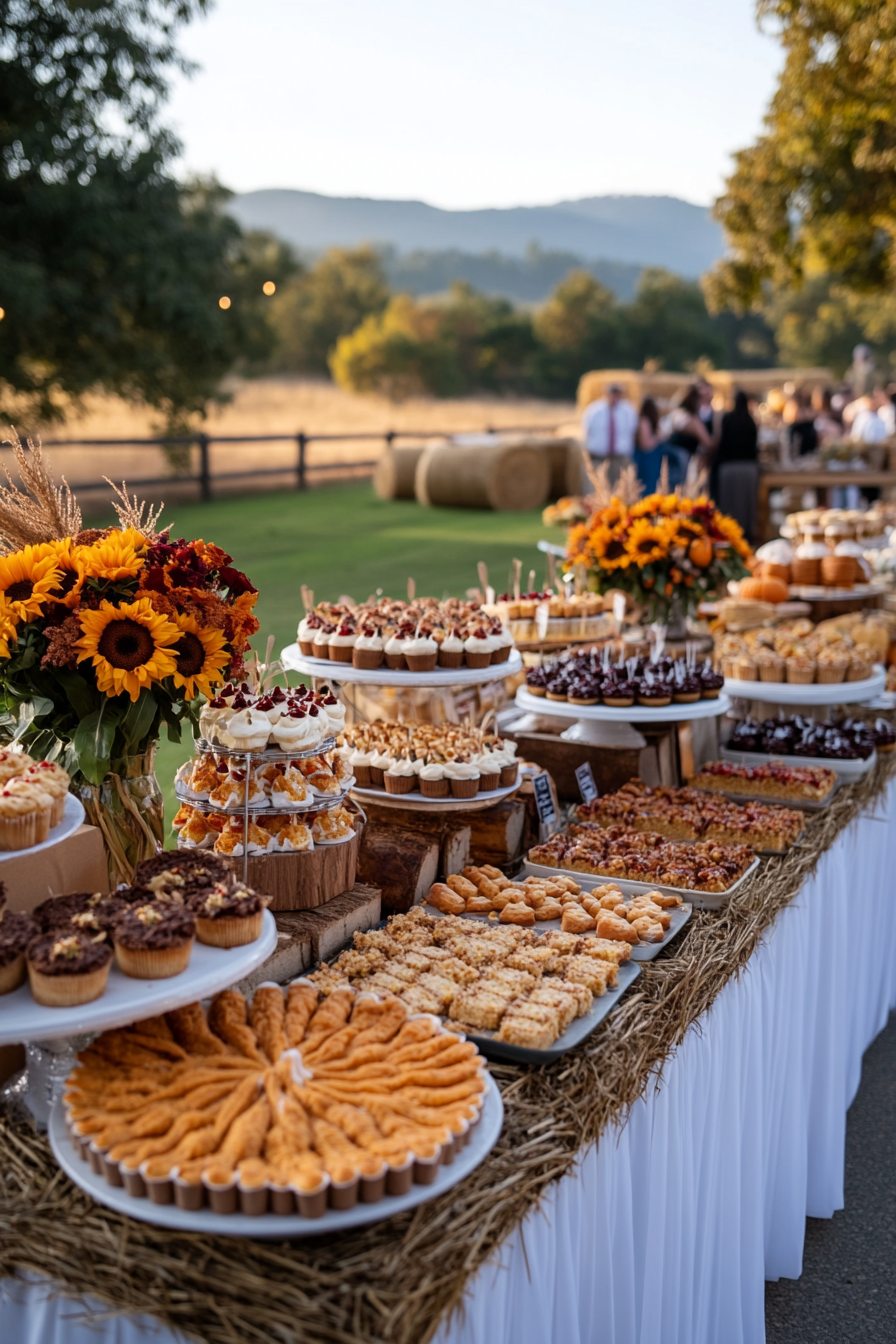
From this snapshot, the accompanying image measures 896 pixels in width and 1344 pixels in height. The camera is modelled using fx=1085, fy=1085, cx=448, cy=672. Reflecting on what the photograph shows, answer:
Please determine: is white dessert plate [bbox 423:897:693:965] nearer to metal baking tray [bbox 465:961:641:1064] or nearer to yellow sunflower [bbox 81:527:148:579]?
metal baking tray [bbox 465:961:641:1064]

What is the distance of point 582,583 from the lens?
4.93 metres

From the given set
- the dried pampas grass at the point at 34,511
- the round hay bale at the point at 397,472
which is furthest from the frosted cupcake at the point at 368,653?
the round hay bale at the point at 397,472

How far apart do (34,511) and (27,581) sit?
34 cm

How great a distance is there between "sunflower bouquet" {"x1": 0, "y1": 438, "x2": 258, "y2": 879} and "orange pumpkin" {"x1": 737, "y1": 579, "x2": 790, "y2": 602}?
429 cm

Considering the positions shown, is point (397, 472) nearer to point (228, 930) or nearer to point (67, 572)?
point (67, 572)

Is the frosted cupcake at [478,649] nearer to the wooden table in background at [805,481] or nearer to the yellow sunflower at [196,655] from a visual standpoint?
the yellow sunflower at [196,655]

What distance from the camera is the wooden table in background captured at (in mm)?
10203

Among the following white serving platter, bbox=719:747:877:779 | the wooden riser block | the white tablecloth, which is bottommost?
the white tablecloth

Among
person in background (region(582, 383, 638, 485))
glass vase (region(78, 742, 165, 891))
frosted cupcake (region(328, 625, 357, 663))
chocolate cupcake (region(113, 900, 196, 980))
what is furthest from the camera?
person in background (region(582, 383, 638, 485))

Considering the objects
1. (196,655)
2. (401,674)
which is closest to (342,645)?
(401,674)

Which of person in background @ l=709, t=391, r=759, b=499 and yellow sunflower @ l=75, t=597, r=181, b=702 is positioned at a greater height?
person in background @ l=709, t=391, r=759, b=499

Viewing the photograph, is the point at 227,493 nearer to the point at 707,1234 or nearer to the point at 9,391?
the point at 9,391

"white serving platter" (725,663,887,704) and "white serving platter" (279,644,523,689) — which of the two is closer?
"white serving platter" (279,644,523,689)

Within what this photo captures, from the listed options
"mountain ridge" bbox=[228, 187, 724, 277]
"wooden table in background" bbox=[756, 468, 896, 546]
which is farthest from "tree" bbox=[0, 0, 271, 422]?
"mountain ridge" bbox=[228, 187, 724, 277]
